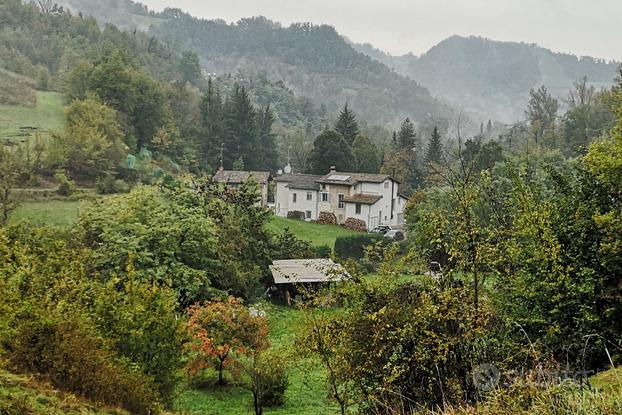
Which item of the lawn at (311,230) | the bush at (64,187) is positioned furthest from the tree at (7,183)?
the lawn at (311,230)

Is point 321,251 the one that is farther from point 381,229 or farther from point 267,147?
point 267,147

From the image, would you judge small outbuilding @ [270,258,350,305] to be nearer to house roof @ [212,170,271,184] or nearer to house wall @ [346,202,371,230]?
house wall @ [346,202,371,230]

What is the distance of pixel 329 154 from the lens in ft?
185

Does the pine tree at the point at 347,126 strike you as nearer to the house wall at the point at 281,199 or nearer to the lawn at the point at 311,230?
the house wall at the point at 281,199

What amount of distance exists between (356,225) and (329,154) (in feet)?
38.2

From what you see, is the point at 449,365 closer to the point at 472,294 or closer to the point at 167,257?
the point at 472,294

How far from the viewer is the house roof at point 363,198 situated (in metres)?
46.6

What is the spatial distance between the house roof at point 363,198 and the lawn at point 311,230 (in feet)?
8.07

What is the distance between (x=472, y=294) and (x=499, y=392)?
168 inches

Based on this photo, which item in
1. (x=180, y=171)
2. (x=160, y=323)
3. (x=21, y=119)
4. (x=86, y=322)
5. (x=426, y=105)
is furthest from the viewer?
(x=426, y=105)

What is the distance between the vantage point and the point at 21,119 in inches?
1837

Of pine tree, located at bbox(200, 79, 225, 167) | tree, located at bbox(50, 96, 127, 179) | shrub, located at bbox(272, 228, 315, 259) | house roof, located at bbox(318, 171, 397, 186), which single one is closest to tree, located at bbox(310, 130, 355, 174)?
house roof, located at bbox(318, 171, 397, 186)

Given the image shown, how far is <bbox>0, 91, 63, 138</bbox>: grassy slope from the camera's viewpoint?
44375 millimetres

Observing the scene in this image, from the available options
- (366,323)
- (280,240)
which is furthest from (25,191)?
(366,323)
